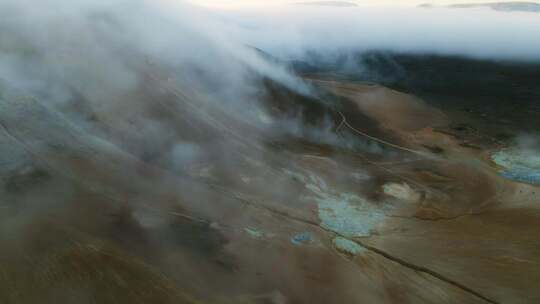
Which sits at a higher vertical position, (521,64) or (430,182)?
(521,64)

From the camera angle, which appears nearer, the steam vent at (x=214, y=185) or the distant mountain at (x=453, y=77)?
the steam vent at (x=214, y=185)

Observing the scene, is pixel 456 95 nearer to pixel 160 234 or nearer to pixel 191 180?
pixel 191 180

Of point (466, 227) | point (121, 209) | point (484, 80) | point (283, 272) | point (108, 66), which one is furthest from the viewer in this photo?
point (484, 80)

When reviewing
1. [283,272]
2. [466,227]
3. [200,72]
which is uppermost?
[200,72]

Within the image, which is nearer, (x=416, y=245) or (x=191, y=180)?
(x=416, y=245)

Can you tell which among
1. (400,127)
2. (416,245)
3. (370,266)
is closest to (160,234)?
(370,266)

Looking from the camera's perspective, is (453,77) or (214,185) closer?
(214,185)

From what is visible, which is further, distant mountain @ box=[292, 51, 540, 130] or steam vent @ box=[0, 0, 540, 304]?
distant mountain @ box=[292, 51, 540, 130]

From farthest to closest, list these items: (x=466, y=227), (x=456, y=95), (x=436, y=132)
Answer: (x=456, y=95) < (x=436, y=132) < (x=466, y=227)
